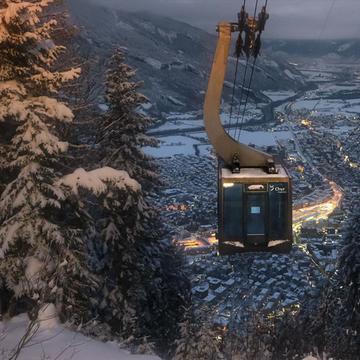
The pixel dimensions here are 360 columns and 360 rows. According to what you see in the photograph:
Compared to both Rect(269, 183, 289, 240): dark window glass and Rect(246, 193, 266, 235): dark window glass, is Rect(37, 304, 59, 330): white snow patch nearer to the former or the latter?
Rect(246, 193, 266, 235): dark window glass

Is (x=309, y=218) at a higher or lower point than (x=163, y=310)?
lower

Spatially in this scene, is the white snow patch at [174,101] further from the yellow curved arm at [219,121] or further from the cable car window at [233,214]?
the cable car window at [233,214]

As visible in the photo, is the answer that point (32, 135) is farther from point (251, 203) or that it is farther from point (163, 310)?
point (163, 310)

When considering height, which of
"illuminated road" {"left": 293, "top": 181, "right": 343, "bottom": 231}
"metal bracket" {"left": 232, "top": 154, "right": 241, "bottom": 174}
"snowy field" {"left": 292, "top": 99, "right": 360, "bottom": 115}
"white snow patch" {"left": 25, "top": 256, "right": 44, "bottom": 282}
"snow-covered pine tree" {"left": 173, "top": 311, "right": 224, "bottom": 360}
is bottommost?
"illuminated road" {"left": 293, "top": 181, "right": 343, "bottom": 231}

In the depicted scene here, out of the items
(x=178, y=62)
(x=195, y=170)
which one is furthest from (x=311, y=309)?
(x=178, y=62)

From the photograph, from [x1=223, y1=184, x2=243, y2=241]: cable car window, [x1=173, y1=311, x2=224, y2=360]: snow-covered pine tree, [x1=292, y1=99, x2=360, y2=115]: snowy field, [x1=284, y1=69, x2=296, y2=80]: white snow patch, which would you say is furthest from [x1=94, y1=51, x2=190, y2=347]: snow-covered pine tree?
[x1=284, y1=69, x2=296, y2=80]: white snow patch

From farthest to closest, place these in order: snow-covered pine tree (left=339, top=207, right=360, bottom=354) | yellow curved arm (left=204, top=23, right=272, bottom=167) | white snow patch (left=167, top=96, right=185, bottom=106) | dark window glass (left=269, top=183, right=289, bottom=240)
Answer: white snow patch (left=167, top=96, right=185, bottom=106) → snow-covered pine tree (left=339, top=207, right=360, bottom=354) → dark window glass (left=269, top=183, right=289, bottom=240) → yellow curved arm (left=204, top=23, right=272, bottom=167)

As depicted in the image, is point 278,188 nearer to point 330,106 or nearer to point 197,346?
point 197,346

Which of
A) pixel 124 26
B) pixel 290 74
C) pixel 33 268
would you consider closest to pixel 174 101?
pixel 290 74
